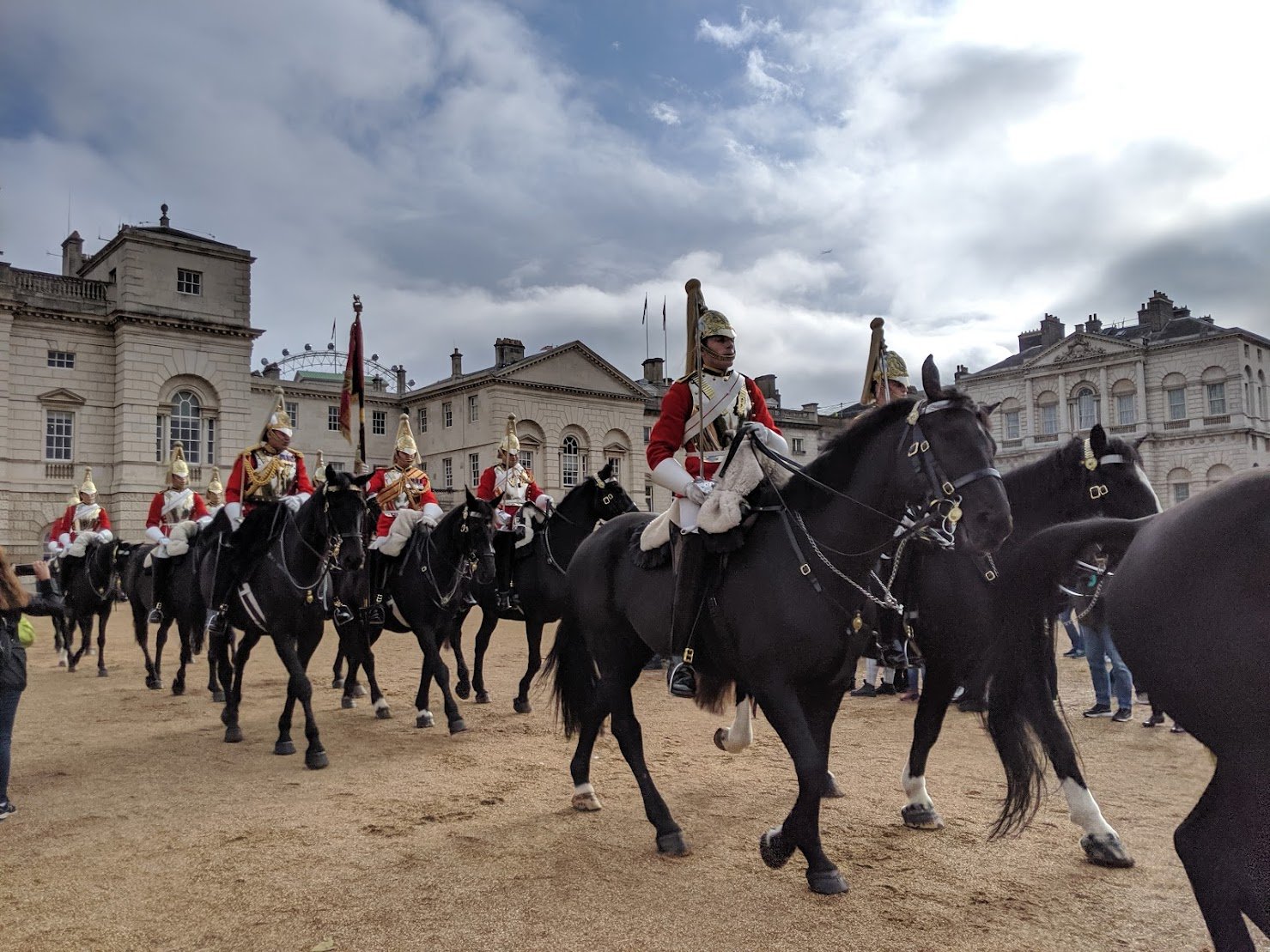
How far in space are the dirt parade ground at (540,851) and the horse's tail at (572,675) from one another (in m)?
0.63

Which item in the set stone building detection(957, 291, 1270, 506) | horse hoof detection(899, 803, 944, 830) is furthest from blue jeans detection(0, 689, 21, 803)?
stone building detection(957, 291, 1270, 506)

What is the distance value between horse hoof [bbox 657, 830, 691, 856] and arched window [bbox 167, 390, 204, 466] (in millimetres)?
A: 38272

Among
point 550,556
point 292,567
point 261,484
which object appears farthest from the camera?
point 550,556

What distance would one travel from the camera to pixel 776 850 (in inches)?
173

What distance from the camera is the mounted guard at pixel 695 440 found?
497 centimetres

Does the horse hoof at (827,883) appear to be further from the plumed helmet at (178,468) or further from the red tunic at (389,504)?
the plumed helmet at (178,468)

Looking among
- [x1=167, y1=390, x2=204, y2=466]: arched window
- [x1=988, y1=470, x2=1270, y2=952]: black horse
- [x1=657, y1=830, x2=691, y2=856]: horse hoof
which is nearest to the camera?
[x1=988, y1=470, x2=1270, y2=952]: black horse

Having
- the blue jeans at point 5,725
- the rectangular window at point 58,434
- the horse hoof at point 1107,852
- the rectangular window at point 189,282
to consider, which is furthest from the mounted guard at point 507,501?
the rectangular window at point 189,282

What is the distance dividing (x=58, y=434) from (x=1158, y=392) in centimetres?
5512

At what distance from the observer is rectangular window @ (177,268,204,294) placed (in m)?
38.7

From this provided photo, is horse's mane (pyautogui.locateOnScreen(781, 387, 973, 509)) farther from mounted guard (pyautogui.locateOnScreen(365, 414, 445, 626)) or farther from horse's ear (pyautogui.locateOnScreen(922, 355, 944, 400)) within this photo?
mounted guard (pyautogui.locateOnScreen(365, 414, 445, 626))

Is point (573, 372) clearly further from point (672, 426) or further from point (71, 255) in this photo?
point (672, 426)

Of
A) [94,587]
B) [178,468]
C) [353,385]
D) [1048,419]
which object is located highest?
[1048,419]

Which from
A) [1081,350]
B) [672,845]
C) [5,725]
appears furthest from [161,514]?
[1081,350]
